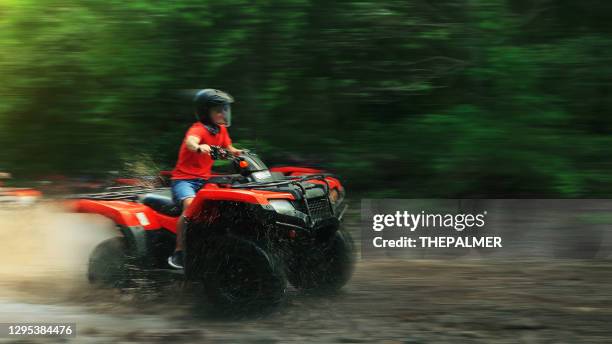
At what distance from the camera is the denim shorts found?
6.32 metres

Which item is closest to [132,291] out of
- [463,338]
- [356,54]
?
[463,338]

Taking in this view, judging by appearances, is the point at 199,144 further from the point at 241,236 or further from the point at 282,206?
the point at 282,206

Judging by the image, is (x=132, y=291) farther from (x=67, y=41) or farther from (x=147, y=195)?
(x=67, y=41)

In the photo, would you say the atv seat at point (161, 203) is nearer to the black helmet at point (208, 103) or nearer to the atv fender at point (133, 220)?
the atv fender at point (133, 220)

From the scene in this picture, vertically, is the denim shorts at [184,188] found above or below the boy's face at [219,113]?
below

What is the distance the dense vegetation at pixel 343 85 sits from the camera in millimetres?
8812

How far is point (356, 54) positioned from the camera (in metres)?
9.59

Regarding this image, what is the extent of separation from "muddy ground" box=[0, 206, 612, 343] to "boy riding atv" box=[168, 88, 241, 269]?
664 millimetres

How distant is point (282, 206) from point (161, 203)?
3.98 ft

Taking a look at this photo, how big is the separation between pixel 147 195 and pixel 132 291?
33.4 inches

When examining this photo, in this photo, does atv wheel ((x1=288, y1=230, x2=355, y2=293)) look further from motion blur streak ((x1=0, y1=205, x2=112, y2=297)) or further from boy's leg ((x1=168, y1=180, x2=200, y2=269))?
motion blur streak ((x1=0, y1=205, x2=112, y2=297))

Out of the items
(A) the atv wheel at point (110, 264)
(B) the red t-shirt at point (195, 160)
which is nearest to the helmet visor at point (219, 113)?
(B) the red t-shirt at point (195, 160)

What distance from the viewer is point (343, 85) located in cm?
984

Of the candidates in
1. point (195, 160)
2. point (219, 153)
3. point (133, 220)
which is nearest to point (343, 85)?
point (195, 160)
